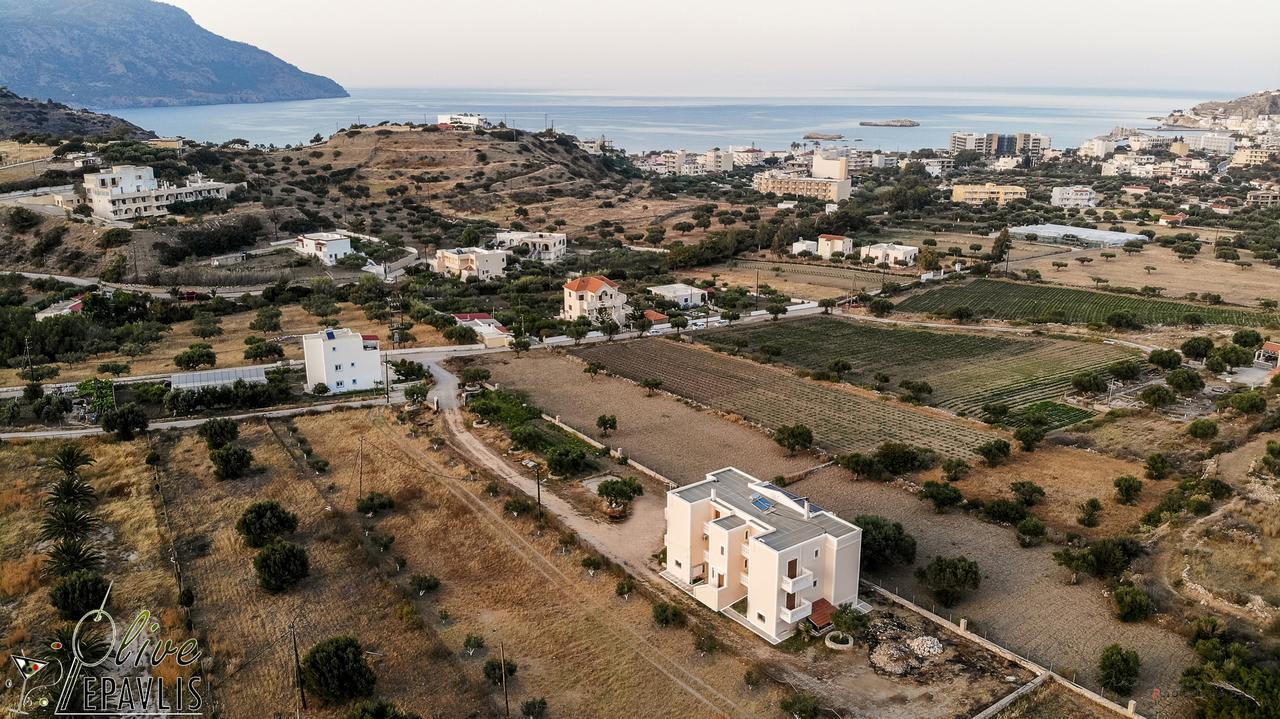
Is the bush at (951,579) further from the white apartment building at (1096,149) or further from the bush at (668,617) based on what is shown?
the white apartment building at (1096,149)

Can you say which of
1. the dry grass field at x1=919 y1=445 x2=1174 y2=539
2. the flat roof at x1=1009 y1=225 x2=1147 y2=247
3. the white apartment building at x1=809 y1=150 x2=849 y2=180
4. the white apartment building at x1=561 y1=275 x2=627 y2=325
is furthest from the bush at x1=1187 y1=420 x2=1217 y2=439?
the white apartment building at x1=809 y1=150 x2=849 y2=180

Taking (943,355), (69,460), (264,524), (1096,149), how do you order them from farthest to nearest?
1. (1096,149)
2. (943,355)
3. (69,460)
4. (264,524)

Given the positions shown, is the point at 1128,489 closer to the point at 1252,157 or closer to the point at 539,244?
the point at 539,244

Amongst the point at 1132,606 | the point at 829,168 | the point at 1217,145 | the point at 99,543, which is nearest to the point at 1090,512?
the point at 1132,606

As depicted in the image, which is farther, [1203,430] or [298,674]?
[1203,430]

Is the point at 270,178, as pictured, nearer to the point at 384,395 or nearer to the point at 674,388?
the point at 384,395

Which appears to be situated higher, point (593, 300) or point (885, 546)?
Result: point (593, 300)

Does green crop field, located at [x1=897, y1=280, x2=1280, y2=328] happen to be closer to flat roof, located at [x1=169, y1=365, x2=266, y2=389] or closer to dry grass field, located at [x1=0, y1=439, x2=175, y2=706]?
flat roof, located at [x1=169, y1=365, x2=266, y2=389]
